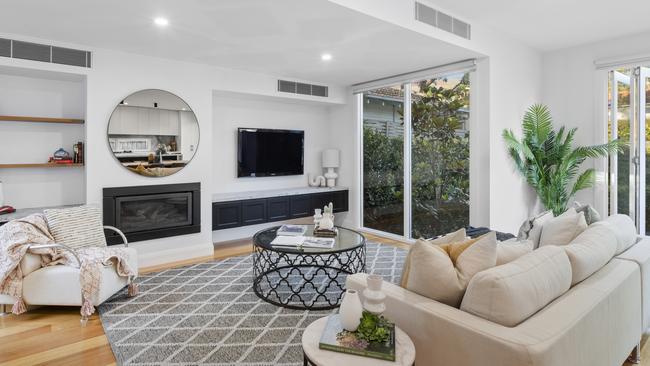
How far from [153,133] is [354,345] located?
3826mm

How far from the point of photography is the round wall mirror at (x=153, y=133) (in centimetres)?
412

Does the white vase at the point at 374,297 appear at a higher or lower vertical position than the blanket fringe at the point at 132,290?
higher

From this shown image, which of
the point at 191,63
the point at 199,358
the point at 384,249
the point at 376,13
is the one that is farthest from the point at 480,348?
the point at 191,63

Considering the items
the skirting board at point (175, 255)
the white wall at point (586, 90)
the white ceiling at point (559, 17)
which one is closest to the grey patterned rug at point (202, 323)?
the skirting board at point (175, 255)

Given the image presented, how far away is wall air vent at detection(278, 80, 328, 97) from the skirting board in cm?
239

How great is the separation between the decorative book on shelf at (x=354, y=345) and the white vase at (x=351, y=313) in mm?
28

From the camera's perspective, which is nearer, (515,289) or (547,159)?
(515,289)

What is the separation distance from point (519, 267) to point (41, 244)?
10.9 feet

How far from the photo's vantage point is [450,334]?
1.46m

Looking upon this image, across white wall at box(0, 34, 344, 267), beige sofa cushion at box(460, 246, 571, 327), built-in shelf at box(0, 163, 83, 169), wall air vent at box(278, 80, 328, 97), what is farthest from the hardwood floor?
wall air vent at box(278, 80, 328, 97)

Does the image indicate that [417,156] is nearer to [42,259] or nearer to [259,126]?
[259,126]

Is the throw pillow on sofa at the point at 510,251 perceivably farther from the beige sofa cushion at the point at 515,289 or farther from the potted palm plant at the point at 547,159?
the potted palm plant at the point at 547,159

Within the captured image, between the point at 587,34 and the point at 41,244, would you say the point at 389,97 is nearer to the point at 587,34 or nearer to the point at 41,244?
the point at 587,34

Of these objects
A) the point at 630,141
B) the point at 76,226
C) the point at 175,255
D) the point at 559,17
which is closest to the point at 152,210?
the point at 175,255
